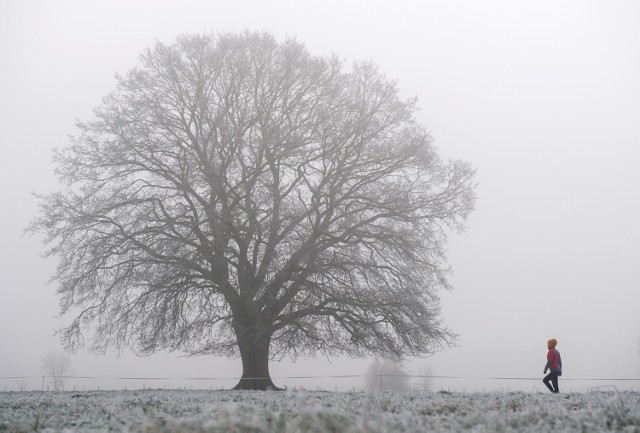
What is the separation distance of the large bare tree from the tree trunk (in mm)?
74

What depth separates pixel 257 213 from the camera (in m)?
21.6

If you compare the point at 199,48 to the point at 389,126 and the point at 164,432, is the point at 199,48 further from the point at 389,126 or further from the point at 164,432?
the point at 164,432

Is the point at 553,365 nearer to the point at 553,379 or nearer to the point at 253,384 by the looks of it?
the point at 553,379

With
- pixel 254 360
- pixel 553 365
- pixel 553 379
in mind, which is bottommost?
pixel 553 379

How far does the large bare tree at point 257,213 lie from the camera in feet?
66.3

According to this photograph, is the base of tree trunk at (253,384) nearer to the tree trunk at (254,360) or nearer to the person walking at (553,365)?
the tree trunk at (254,360)

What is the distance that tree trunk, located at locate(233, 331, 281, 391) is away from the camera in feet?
65.5

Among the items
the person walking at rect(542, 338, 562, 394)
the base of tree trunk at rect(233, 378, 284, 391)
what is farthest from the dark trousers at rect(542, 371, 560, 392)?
the base of tree trunk at rect(233, 378, 284, 391)

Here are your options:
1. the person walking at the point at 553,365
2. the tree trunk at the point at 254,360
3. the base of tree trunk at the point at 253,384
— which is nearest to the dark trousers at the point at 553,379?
the person walking at the point at 553,365

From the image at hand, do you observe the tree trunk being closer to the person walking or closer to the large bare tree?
the large bare tree

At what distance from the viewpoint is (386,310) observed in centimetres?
2036

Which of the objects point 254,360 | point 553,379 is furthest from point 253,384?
point 553,379

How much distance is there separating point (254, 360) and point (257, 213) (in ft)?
18.3

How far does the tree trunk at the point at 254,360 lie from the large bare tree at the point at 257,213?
74mm
